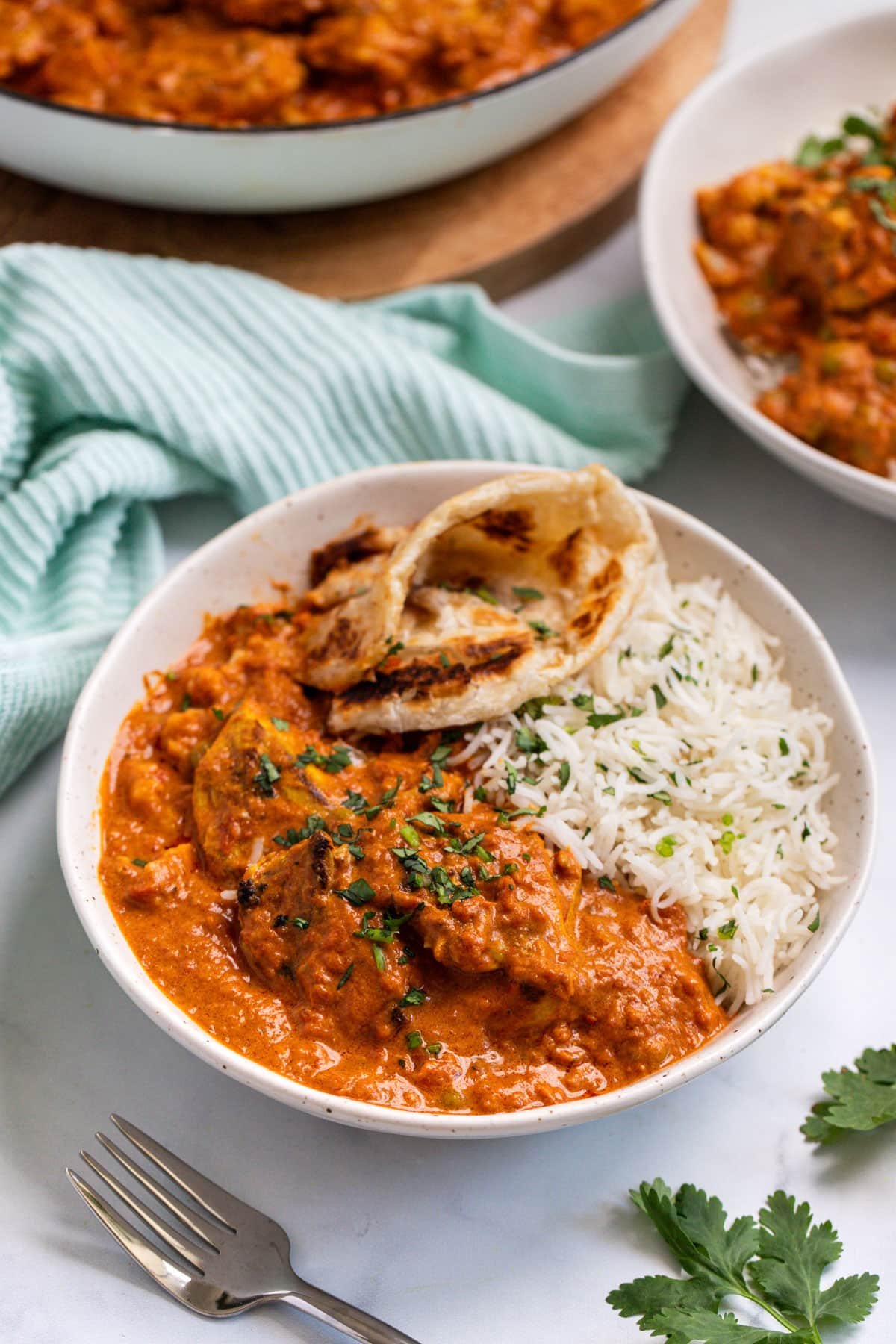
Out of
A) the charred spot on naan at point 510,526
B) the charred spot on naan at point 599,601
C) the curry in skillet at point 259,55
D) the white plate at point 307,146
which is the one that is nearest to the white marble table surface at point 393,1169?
the charred spot on naan at point 599,601

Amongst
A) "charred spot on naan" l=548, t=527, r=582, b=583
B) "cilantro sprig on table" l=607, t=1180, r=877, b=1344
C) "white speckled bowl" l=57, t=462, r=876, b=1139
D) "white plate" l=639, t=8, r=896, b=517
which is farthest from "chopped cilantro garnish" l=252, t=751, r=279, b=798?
"white plate" l=639, t=8, r=896, b=517

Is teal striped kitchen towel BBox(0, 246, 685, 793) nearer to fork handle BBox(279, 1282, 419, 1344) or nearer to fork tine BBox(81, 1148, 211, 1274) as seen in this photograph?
fork tine BBox(81, 1148, 211, 1274)

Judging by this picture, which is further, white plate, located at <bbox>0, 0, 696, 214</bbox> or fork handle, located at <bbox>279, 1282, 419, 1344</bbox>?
white plate, located at <bbox>0, 0, 696, 214</bbox>

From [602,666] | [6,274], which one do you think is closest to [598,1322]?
[602,666]

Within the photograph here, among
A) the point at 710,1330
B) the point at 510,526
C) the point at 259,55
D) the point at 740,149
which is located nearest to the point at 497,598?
the point at 510,526

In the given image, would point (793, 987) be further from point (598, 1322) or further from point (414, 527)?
point (414, 527)

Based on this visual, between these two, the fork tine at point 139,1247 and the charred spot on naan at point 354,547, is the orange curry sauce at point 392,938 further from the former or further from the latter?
the charred spot on naan at point 354,547

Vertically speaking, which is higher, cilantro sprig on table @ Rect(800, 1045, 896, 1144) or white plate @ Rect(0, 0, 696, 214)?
white plate @ Rect(0, 0, 696, 214)
